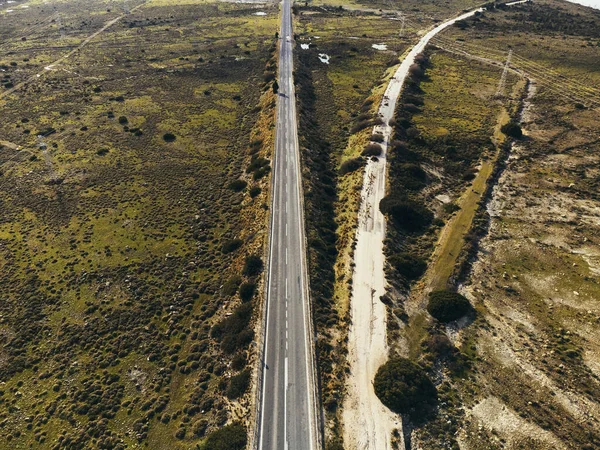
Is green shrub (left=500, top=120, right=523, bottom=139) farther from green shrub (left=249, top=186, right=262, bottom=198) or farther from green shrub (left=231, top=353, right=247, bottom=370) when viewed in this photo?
green shrub (left=231, top=353, right=247, bottom=370)

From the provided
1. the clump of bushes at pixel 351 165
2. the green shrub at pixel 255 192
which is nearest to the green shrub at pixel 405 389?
the green shrub at pixel 255 192

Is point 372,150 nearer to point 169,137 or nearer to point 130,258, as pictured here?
point 169,137

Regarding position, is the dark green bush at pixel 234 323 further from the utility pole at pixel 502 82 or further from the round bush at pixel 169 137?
the utility pole at pixel 502 82

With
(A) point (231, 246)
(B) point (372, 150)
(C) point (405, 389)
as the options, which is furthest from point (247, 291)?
(B) point (372, 150)

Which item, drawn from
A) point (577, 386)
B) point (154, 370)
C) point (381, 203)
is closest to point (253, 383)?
point (154, 370)

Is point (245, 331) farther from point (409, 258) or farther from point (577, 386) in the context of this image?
point (577, 386)
